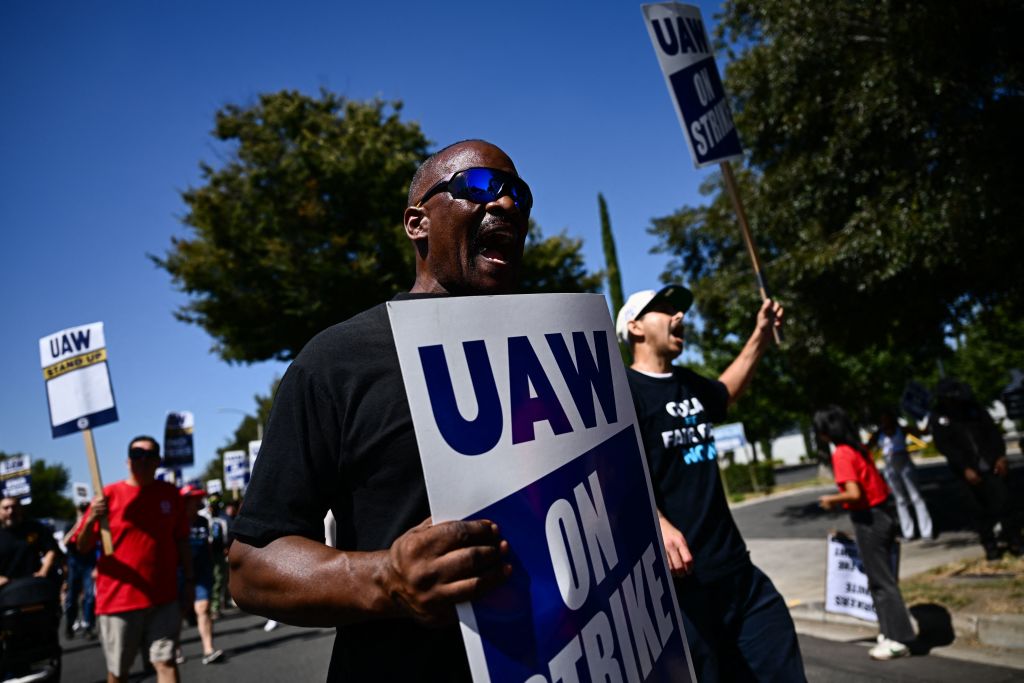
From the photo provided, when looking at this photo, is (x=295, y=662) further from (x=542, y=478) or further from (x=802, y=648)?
(x=542, y=478)

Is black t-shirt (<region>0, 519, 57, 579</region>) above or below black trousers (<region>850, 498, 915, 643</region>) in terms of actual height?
above

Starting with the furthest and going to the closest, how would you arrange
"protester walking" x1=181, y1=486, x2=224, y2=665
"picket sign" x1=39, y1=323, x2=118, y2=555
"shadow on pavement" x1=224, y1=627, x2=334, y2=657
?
"shadow on pavement" x1=224, y1=627, x2=334, y2=657
"protester walking" x1=181, y1=486, x2=224, y2=665
"picket sign" x1=39, y1=323, x2=118, y2=555

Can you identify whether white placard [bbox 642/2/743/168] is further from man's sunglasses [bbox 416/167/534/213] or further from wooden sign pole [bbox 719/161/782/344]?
man's sunglasses [bbox 416/167/534/213]

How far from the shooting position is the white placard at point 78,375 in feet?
19.0

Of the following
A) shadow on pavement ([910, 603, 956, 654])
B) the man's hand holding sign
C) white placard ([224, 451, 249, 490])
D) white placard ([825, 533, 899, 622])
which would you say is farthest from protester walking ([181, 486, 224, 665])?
white placard ([224, 451, 249, 490])

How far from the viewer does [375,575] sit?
3.68 feet

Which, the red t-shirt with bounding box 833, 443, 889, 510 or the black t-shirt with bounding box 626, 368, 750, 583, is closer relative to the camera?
the black t-shirt with bounding box 626, 368, 750, 583

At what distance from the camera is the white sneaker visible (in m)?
4.84

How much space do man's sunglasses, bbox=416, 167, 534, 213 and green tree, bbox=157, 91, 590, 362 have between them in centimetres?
1602

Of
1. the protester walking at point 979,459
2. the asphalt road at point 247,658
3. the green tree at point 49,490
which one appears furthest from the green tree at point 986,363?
the green tree at point 49,490

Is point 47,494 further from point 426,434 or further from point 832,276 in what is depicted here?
point 426,434

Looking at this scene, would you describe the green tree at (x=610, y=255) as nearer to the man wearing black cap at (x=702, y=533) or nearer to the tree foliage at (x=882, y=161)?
the tree foliage at (x=882, y=161)

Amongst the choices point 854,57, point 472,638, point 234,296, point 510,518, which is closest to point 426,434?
point 510,518

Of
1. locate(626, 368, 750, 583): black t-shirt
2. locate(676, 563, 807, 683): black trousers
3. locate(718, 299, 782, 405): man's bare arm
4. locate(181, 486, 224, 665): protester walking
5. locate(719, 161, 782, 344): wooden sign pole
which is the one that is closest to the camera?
locate(676, 563, 807, 683): black trousers
